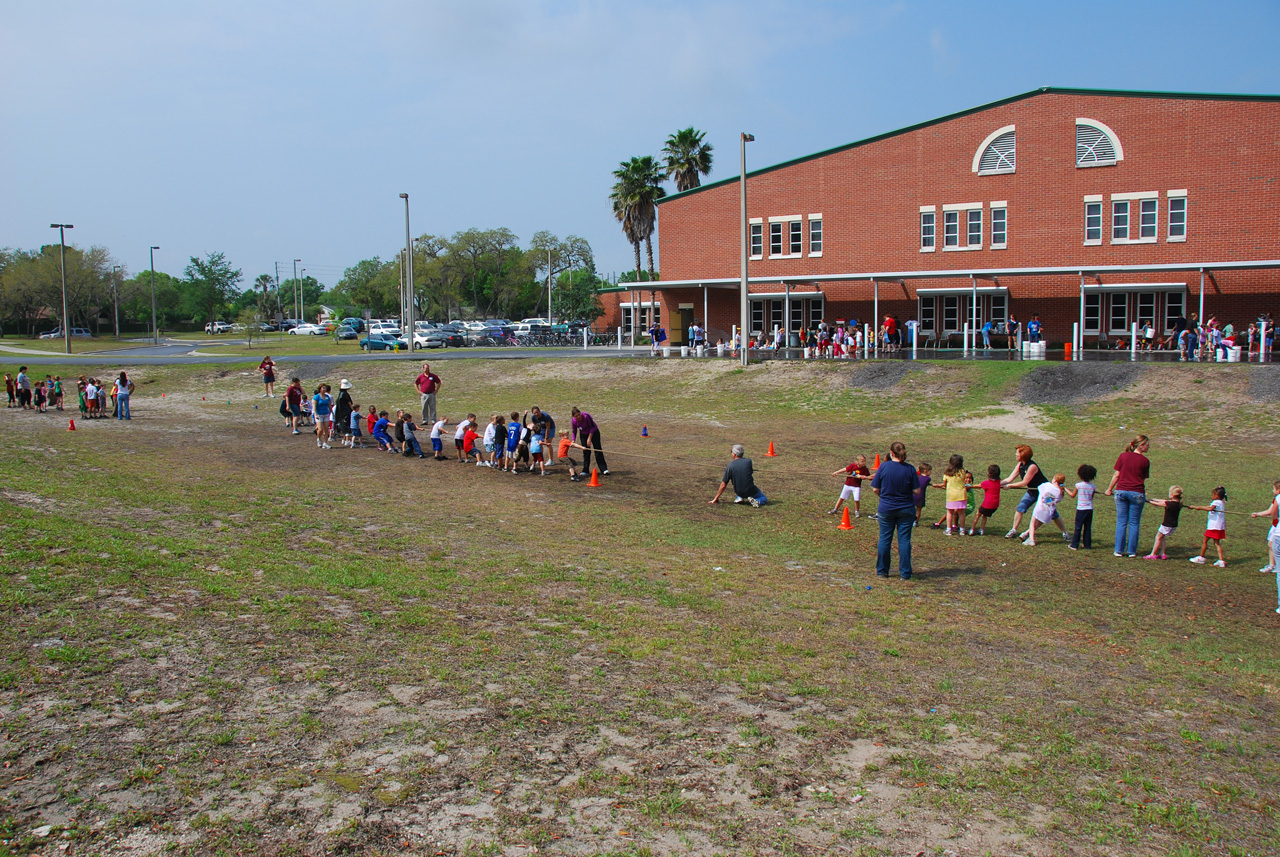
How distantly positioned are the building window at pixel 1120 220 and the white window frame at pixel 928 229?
7681mm

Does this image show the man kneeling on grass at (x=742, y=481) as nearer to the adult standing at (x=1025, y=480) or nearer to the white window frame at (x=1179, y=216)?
the adult standing at (x=1025, y=480)

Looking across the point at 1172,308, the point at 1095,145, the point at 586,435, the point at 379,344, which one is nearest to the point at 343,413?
the point at 586,435

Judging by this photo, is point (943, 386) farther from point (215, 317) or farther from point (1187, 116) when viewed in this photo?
point (215, 317)

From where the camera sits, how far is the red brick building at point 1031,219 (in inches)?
1485

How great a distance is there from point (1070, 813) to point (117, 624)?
8.21 metres

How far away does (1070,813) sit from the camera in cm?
599

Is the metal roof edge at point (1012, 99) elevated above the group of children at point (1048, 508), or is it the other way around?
the metal roof edge at point (1012, 99)

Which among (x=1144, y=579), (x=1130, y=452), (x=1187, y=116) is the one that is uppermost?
(x=1187, y=116)

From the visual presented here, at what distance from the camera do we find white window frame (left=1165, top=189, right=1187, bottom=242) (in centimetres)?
3853

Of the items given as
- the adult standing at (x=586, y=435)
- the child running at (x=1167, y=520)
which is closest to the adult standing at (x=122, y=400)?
the adult standing at (x=586, y=435)

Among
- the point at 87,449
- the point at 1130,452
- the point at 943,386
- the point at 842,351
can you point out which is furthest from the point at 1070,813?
the point at 842,351

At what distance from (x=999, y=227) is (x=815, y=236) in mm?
9196

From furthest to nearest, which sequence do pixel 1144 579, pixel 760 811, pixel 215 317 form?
pixel 215 317
pixel 1144 579
pixel 760 811

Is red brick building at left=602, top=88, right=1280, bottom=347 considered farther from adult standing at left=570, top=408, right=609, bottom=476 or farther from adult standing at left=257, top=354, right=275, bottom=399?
adult standing at left=570, top=408, right=609, bottom=476
